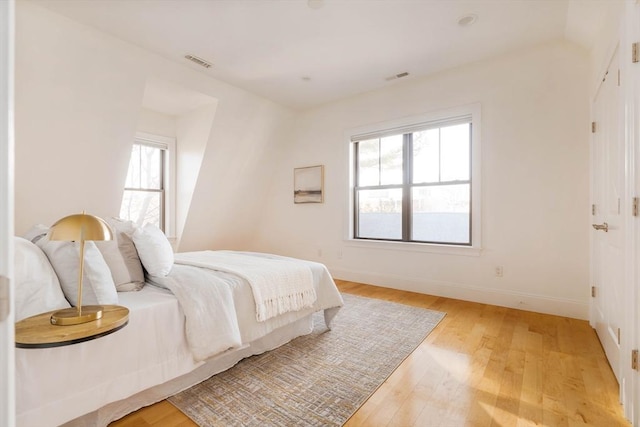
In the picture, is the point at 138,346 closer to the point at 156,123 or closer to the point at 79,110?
the point at 79,110

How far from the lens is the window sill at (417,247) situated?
3.44m

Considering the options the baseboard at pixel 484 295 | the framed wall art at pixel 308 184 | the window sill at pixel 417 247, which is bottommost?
the baseboard at pixel 484 295

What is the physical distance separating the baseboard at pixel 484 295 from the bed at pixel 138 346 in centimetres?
214

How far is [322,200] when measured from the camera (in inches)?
185

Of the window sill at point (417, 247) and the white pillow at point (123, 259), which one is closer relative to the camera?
the white pillow at point (123, 259)

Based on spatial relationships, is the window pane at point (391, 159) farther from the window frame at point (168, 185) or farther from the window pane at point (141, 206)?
the window pane at point (141, 206)

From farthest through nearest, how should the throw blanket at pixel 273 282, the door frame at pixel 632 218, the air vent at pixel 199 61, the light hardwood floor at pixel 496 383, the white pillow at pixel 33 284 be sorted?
the air vent at pixel 199 61 < the throw blanket at pixel 273 282 < the light hardwood floor at pixel 496 383 < the door frame at pixel 632 218 < the white pillow at pixel 33 284

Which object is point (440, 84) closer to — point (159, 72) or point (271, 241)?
point (159, 72)

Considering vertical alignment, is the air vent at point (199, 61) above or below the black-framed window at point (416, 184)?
above

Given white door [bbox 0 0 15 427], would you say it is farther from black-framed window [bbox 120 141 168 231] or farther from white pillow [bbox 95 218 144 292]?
black-framed window [bbox 120 141 168 231]

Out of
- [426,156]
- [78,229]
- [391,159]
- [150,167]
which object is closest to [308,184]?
[391,159]

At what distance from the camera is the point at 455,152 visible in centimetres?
363

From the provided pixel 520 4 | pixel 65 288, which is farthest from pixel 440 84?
pixel 65 288

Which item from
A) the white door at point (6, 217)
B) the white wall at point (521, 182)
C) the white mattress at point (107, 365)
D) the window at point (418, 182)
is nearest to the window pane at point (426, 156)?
the window at point (418, 182)
